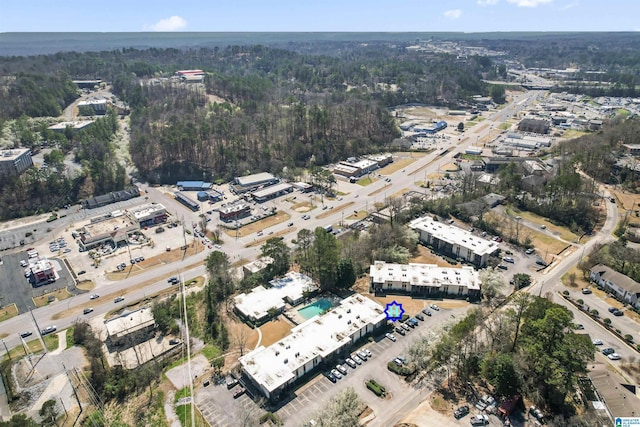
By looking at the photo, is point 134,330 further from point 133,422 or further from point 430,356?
point 430,356

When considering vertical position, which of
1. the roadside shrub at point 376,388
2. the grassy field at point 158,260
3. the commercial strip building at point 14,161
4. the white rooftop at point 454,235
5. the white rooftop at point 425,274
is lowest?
the grassy field at point 158,260

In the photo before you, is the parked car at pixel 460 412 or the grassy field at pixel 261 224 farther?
the grassy field at pixel 261 224

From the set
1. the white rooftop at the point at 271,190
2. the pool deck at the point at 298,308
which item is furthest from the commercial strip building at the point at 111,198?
the pool deck at the point at 298,308

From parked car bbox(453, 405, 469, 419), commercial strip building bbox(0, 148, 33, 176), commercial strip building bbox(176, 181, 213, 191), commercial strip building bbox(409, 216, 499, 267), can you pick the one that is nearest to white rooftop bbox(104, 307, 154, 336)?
parked car bbox(453, 405, 469, 419)

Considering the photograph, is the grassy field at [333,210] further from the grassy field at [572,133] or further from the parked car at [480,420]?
the grassy field at [572,133]

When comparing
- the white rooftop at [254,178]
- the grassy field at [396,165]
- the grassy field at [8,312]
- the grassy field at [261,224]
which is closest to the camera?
the grassy field at [8,312]

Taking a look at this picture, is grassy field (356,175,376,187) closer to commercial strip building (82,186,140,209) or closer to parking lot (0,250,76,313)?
commercial strip building (82,186,140,209)

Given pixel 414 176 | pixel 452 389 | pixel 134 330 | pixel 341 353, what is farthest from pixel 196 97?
pixel 452 389
